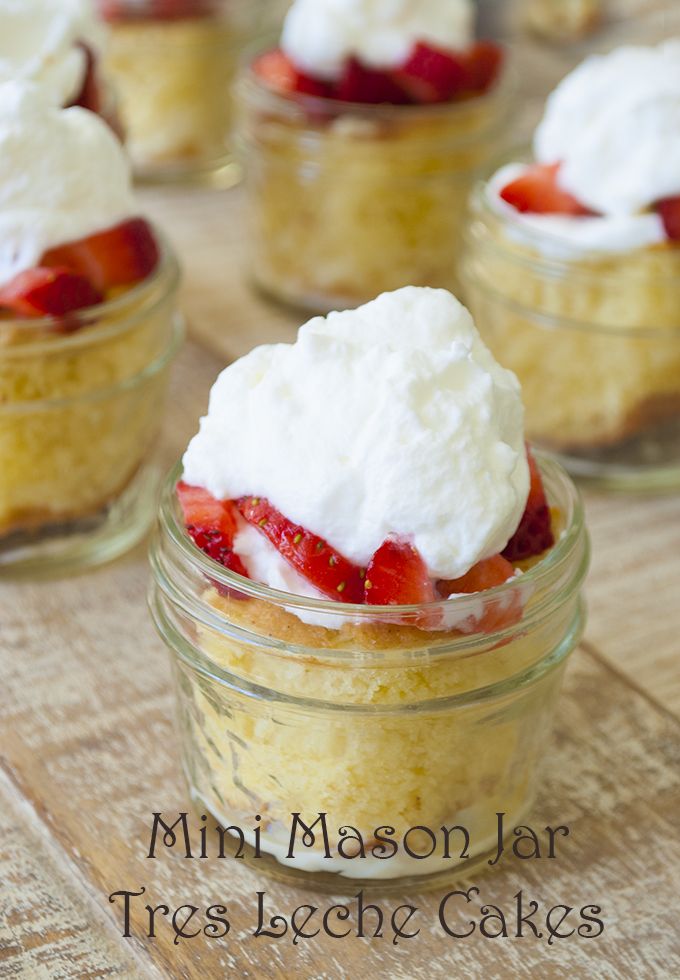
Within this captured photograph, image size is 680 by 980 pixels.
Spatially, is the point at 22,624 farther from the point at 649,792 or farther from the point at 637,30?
the point at 637,30

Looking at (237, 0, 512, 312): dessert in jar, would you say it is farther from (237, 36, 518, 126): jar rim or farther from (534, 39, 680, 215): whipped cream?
(534, 39, 680, 215): whipped cream

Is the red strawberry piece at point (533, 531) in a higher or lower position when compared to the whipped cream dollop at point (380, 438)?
lower

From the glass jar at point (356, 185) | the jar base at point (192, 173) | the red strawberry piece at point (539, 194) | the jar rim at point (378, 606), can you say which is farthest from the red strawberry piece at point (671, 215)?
the jar base at point (192, 173)

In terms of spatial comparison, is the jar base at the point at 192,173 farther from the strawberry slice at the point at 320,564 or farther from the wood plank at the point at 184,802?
the strawberry slice at the point at 320,564

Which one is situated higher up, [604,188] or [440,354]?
[440,354]

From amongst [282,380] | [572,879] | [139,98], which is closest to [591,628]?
[572,879]

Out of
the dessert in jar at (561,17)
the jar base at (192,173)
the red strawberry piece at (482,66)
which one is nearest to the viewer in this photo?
the red strawberry piece at (482,66)
